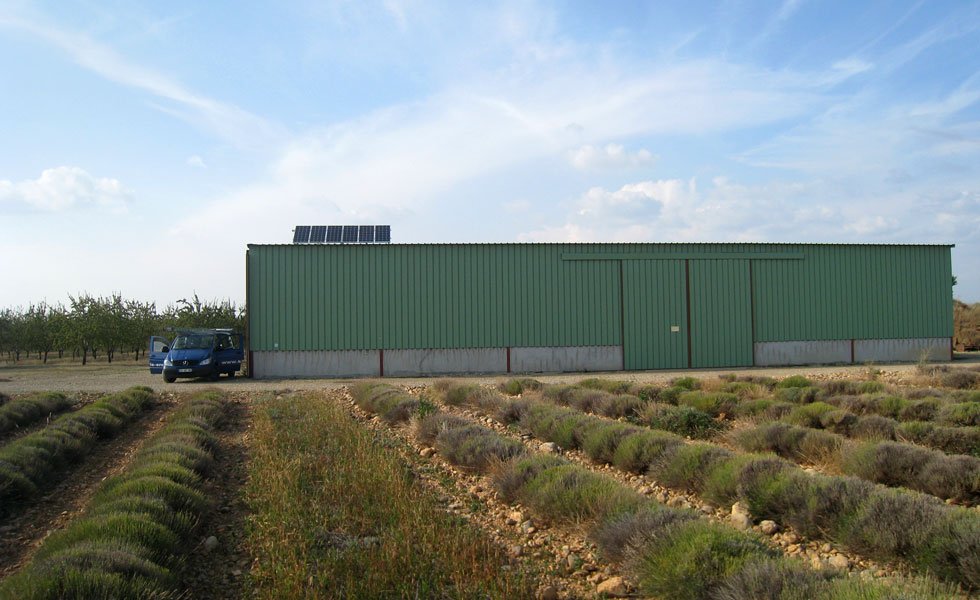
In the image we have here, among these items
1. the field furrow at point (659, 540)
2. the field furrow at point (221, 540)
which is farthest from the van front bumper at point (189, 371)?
the field furrow at point (659, 540)

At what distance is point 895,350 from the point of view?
103 ft

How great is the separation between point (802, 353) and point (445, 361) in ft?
48.9

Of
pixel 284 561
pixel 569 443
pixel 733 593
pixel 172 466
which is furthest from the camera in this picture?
pixel 569 443

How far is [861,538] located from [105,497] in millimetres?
7283

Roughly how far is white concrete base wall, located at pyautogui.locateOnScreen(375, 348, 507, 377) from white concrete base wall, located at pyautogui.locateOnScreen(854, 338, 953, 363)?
15413mm

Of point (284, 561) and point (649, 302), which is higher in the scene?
point (649, 302)

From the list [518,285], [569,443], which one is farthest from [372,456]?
[518,285]

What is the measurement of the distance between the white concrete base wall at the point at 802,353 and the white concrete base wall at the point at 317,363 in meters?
15.7

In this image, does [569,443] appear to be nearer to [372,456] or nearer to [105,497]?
[372,456]

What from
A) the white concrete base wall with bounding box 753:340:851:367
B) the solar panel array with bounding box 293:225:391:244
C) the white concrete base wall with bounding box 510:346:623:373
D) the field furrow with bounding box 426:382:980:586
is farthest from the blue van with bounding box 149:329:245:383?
the white concrete base wall with bounding box 753:340:851:367

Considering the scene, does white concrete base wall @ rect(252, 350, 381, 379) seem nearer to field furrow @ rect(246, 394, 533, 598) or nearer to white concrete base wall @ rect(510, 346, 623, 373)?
white concrete base wall @ rect(510, 346, 623, 373)

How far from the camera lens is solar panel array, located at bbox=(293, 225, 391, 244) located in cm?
3030

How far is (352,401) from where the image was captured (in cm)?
1919

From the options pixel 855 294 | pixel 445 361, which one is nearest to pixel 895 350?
pixel 855 294
